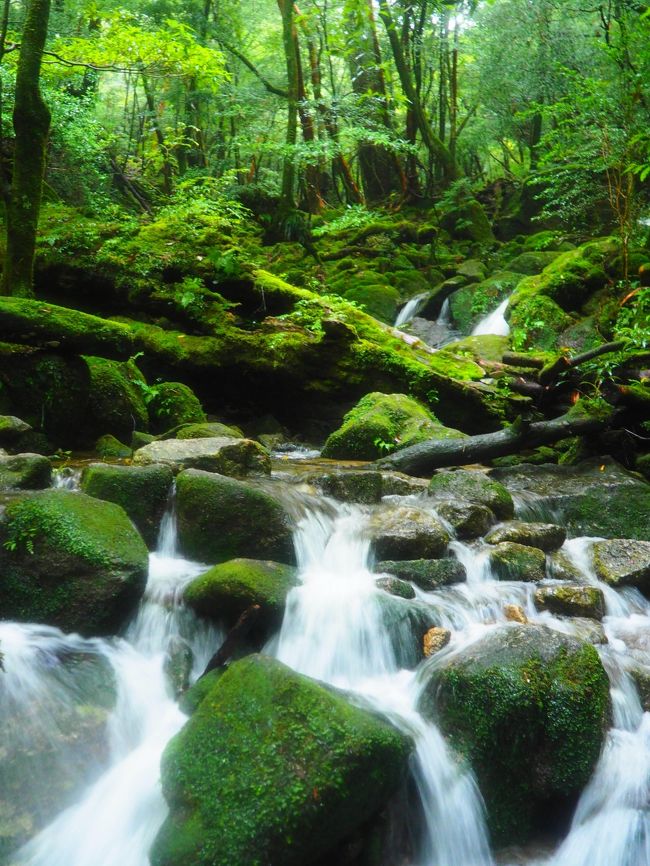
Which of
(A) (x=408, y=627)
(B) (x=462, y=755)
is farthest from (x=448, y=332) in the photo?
(B) (x=462, y=755)

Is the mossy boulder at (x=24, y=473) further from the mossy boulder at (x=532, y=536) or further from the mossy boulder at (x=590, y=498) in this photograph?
the mossy boulder at (x=590, y=498)

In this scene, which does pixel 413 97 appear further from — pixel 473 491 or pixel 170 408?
pixel 473 491

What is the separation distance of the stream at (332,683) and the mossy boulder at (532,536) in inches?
16.8

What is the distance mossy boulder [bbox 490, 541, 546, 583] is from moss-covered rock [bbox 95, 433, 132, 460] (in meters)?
3.93

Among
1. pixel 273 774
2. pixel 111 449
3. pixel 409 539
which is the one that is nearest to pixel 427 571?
pixel 409 539

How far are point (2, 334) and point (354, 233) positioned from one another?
13.5 m

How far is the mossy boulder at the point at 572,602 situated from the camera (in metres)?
4.53

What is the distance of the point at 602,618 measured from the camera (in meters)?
4.58

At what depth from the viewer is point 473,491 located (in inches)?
236

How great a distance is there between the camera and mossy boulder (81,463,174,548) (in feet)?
15.6

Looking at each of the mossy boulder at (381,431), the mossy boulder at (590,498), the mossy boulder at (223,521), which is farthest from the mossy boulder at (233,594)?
the mossy boulder at (381,431)

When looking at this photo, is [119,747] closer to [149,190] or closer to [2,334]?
[2,334]

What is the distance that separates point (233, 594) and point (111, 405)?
165 inches

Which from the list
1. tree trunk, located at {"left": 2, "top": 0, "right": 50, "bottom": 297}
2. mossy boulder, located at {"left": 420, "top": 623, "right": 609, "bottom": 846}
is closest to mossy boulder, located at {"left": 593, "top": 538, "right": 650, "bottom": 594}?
mossy boulder, located at {"left": 420, "top": 623, "right": 609, "bottom": 846}
